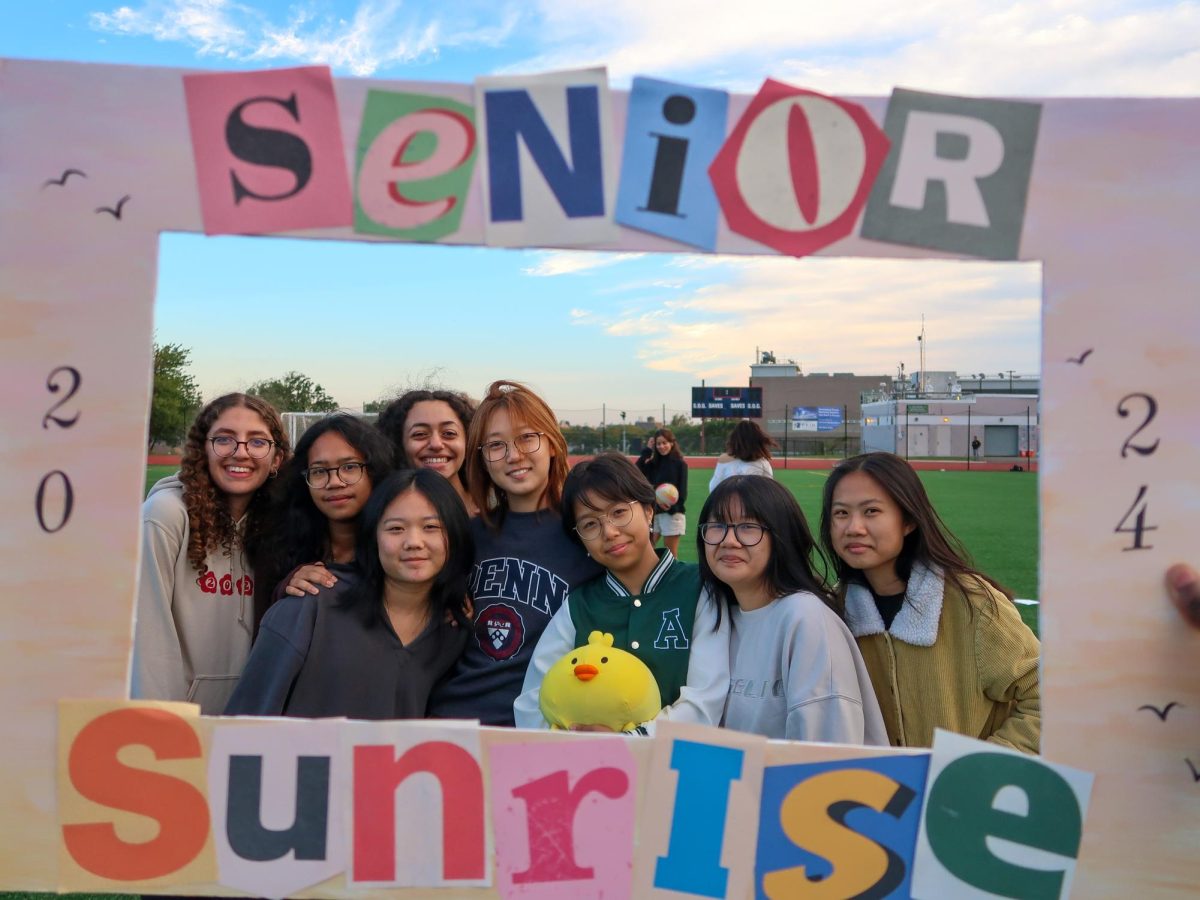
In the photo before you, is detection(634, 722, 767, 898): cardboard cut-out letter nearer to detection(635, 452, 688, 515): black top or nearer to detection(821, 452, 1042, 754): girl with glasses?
detection(821, 452, 1042, 754): girl with glasses

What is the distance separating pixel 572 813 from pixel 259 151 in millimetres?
1315

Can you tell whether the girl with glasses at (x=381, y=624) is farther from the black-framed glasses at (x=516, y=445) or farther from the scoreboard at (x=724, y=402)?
the scoreboard at (x=724, y=402)

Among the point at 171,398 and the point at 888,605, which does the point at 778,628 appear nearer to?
the point at 888,605

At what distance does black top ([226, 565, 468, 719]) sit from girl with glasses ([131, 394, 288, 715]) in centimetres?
39

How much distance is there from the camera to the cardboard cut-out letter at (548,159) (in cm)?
146

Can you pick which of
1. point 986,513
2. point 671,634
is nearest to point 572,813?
point 671,634

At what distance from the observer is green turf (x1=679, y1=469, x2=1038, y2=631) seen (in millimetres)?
9004

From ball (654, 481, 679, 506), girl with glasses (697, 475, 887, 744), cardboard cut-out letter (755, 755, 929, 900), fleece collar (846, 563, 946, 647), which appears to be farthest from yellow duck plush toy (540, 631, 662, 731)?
ball (654, 481, 679, 506)

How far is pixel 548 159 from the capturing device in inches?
57.6

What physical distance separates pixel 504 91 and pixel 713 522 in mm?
1112

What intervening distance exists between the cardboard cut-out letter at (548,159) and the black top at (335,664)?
105 cm

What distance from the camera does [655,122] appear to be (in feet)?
4.77

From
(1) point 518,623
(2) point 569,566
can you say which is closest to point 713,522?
(2) point 569,566

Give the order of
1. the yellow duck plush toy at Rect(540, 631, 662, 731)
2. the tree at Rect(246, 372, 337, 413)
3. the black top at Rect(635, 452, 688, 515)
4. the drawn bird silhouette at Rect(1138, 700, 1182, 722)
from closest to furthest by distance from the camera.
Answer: the drawn bird silhouette at Rect(1138, 700, 1182, 722) → the yellow duck plush toy at Rect(540, 631, 662, 731) → the black top at Rect(635, 452, 688, 515) → the tree at Rect(246, 372, 337, 413)
